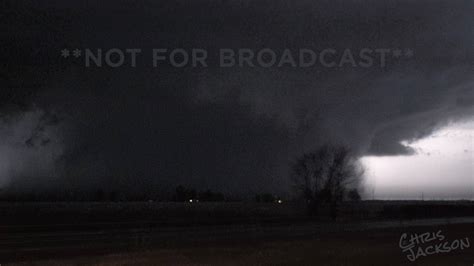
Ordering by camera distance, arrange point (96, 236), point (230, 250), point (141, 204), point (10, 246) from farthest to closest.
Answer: point (141, 204) → point (96, 236) → point (10, 246) → point (230, 250)

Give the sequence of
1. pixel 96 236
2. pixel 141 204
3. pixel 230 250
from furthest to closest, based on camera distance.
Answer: pixel 141 204 → pixel 96 236 → pixel 230 250

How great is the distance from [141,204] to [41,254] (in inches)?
2306

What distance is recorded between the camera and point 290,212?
285 feet

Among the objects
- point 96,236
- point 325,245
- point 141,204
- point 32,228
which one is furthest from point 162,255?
point 141,204

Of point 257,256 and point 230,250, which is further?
point 230,250

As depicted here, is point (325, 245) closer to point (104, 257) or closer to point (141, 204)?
point (104, 257)

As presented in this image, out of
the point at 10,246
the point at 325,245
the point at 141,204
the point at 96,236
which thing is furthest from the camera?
the point at 141,204

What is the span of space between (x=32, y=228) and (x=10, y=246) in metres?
16.3

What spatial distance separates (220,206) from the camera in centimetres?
9131

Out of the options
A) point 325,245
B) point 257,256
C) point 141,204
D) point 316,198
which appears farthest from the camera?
point 316,198

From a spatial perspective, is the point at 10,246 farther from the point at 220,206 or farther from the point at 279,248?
the point at 220,206

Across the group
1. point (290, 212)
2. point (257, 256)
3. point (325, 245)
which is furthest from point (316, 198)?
point (257, 256)

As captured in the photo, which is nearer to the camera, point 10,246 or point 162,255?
point 162,255

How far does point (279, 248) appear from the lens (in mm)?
29031
